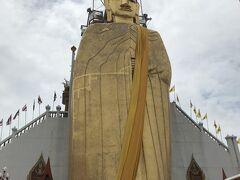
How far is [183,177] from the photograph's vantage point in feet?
40.6

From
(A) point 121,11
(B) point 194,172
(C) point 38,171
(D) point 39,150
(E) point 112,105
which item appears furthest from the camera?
(A) point 121,11

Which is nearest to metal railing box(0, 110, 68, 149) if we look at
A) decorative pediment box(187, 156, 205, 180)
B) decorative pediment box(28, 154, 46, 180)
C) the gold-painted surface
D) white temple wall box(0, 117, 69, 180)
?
white temple wall box(0, 117, 69, 180)

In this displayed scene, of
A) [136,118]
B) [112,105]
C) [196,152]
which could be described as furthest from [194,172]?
[112,105]

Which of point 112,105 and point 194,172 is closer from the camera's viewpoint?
point 112,105

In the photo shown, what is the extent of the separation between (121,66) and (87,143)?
8.75ft


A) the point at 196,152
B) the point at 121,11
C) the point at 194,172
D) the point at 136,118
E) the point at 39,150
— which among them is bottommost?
the point at 194,172

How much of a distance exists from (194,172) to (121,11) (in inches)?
252

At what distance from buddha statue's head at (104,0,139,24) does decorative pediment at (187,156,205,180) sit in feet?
18.4

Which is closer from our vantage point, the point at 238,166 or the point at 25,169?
the point at 25,169

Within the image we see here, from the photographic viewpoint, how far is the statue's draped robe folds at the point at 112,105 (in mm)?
10141

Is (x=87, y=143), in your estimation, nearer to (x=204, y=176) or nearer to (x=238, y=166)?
(x=204, y=176)

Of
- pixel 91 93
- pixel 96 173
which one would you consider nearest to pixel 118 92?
pixel 91 93

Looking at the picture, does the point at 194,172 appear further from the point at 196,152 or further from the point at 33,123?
the point at 33,123

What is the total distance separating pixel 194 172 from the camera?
41.0 ft
